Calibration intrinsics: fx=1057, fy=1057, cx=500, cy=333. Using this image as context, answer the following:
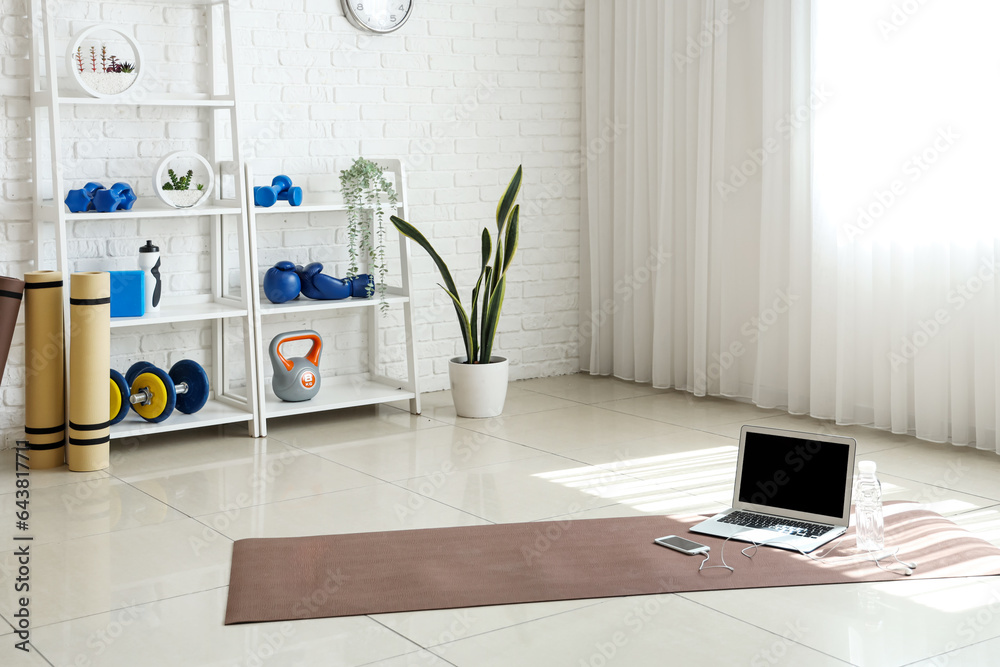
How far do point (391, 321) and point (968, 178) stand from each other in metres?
2.45

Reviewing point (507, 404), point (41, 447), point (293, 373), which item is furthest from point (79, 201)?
point (507, 404)

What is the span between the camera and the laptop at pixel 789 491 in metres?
2.74

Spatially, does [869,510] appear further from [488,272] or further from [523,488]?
[488,272]

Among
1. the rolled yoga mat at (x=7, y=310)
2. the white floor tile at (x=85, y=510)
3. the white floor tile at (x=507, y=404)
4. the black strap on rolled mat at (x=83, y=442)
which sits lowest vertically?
the white floor tile at (x=85, y=510)

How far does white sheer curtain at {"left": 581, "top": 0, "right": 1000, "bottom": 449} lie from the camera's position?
3.76 meters

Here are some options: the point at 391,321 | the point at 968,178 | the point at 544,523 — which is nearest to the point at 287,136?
the point at 391,321

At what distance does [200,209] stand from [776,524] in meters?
2.40

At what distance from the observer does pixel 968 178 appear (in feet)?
12.2

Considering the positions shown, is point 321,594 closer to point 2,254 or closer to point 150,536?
point 150,536

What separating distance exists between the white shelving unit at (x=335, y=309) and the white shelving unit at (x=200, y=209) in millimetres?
41

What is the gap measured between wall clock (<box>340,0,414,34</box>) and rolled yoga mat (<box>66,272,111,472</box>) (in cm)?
164

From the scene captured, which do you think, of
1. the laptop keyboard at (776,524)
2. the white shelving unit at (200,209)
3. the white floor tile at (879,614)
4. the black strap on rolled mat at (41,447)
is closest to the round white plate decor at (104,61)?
the white shelving unit at (200,209)

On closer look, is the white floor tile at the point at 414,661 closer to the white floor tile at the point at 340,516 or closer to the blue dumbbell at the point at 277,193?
the white floor tile at the point at 340,516

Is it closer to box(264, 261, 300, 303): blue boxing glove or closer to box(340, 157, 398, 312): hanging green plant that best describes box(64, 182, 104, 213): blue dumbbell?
box(264, 261, 300, 303): blue boxing glove
